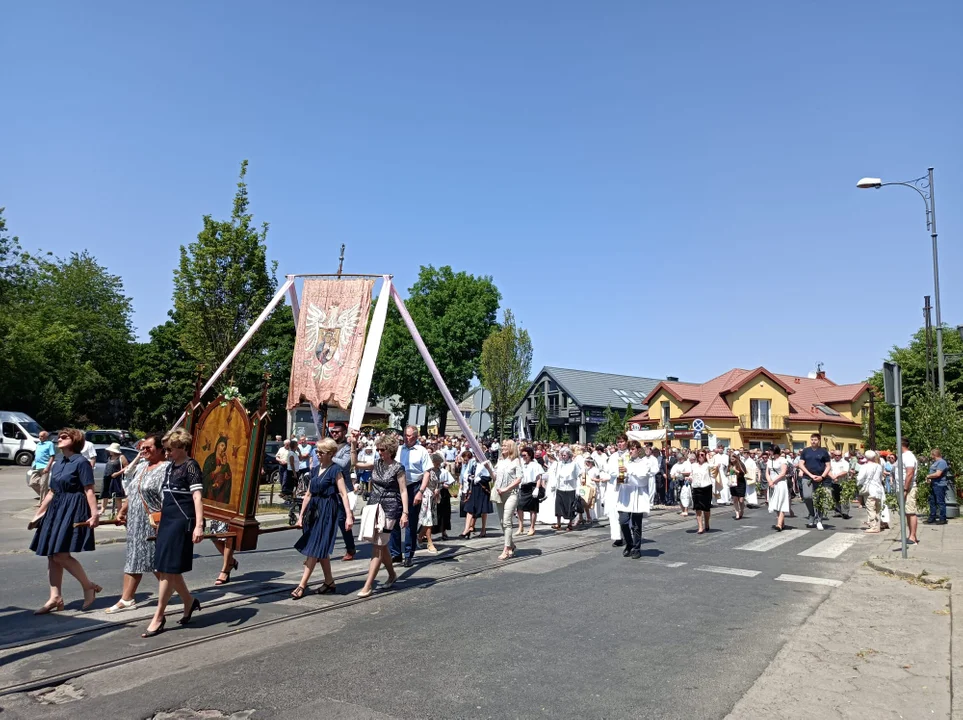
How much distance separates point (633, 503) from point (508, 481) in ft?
6.61

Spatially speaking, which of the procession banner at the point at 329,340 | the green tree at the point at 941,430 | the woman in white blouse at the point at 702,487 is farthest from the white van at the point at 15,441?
the green tree at the point at 941,430

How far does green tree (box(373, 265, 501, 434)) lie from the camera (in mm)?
54125

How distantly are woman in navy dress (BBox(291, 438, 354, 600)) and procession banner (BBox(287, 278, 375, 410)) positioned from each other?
3758mm

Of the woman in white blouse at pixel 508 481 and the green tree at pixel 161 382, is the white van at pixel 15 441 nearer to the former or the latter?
the green tree at pixel 161 382

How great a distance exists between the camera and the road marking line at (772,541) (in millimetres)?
12788

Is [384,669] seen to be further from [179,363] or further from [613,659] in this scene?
[179,363]

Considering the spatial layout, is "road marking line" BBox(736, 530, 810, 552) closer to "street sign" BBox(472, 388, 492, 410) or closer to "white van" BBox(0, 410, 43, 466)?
"street sign" BBox(472, 388, 492, 410)

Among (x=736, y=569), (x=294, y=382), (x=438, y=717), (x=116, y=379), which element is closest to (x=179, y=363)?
(x=116, y=379)

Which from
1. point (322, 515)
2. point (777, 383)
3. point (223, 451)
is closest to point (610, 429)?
point (777, 383)

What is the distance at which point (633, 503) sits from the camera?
1157 cm

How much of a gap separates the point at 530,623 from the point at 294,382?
697 centimetres

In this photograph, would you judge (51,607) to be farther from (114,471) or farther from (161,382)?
(161,382)

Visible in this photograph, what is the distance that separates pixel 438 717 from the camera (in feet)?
15.0

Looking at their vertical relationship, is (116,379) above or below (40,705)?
above
